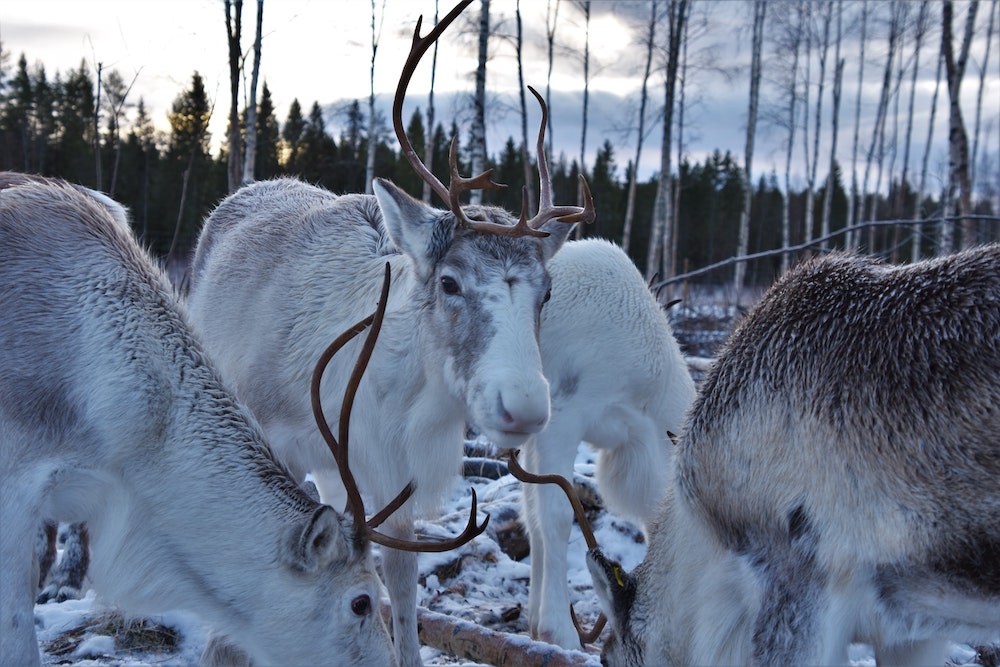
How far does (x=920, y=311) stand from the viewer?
2.10 m

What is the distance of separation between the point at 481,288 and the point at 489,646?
150 cm

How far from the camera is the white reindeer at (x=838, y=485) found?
6.21ft

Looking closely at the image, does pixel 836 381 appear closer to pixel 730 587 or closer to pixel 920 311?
pixel 920 311

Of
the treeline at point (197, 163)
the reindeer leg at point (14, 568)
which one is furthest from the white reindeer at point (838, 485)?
the treeline at point (197, 163)

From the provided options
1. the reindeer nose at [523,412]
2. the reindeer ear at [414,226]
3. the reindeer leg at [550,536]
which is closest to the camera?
the reindeer nose at [523,412]

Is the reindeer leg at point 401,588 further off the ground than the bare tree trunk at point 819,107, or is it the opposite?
the bare tree trunk at point 819,107

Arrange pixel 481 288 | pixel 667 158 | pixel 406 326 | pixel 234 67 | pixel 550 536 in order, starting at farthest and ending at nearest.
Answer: pixel 667 158 → pixel 234 67 → pixel 550 536 → pixel 406 326 → pixel 481 288

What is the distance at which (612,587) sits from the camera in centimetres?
251

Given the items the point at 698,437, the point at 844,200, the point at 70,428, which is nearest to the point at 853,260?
the point at 698,437

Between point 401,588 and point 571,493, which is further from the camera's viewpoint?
point 401,588

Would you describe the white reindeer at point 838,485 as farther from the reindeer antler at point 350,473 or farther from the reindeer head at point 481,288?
the reindeer head at point 481,288

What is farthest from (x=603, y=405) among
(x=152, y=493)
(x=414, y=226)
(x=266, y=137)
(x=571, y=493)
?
(x=266, y=137)

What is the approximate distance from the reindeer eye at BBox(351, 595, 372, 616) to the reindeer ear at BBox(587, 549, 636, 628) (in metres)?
0.71

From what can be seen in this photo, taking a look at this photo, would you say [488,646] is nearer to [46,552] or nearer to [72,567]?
[72,567]
